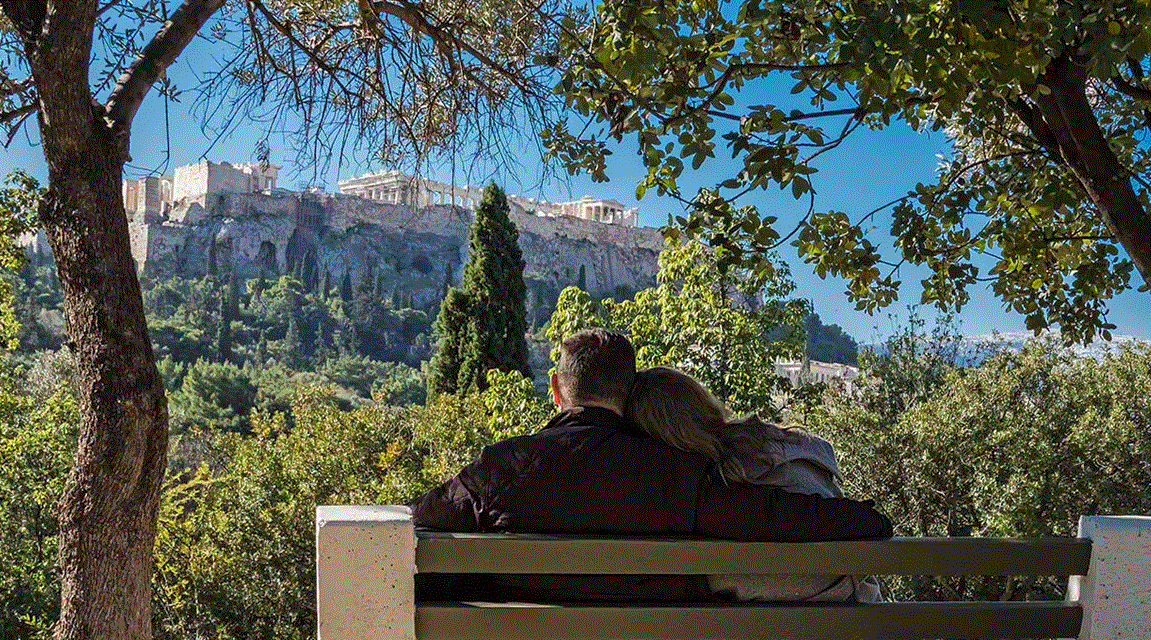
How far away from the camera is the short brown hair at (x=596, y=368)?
1.89 meters

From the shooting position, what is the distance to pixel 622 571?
1.62 meters

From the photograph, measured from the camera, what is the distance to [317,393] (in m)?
10.3

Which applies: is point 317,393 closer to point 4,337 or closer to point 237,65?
point 4,337

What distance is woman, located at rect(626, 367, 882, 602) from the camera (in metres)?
1.79

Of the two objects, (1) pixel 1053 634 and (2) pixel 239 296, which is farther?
(2) pixel 239 296

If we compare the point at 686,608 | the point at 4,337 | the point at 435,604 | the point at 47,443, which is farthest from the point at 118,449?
the point at 4,337

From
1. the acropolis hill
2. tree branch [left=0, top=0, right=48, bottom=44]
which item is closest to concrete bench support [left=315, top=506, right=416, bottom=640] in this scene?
tree branch [left=0, top=0, right=48, bottom=44]

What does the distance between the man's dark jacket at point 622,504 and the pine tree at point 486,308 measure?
60.5 ft

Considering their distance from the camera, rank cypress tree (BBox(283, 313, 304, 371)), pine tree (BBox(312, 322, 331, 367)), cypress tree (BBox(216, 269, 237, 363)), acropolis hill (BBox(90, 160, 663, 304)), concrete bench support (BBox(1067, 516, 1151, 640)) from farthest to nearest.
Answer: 1. acropolis hill (BBox(90, 160, 663, 304))
2. pine tree (BBox(312, 322, 331, 367))
3. cypress tree (BBox(283, 313, 304, 371))
4. cypress tree (BBox(216, 269, 237, 363))
5. concrete bench support (BBox(1067, 516, 1151, 640))

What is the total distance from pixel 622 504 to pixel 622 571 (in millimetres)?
123

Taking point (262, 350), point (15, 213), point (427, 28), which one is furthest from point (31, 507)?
point (262, 350)

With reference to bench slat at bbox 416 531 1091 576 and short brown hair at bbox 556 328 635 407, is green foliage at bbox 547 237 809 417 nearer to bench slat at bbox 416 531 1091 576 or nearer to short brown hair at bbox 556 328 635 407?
short brown hair at bbox 556 328 635 407

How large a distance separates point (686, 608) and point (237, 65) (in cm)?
341

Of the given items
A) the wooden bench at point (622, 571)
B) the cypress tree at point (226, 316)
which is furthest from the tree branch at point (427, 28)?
the cypress tree at point (226, 316)
